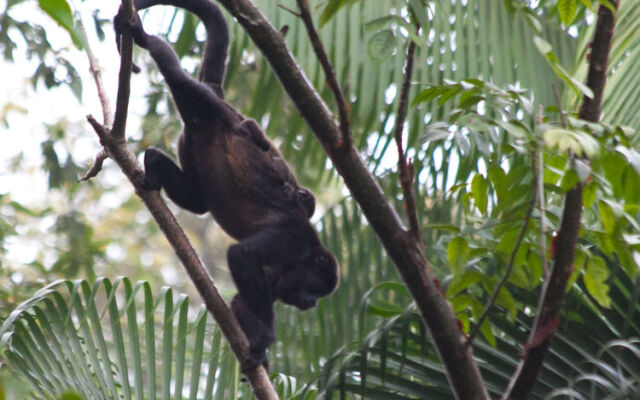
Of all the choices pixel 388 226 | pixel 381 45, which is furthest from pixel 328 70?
pixel 388 226

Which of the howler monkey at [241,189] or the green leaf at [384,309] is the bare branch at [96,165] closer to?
the howler monkey at [241,189]

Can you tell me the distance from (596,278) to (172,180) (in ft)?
7.09

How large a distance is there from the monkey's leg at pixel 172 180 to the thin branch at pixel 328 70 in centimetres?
147

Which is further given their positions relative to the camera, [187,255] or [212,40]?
[212,40]

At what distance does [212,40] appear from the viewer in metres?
3.69

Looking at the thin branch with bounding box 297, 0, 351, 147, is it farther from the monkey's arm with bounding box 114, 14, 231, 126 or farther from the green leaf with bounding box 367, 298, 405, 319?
the monkey's arm with bounding box 114, 14, 231, 126

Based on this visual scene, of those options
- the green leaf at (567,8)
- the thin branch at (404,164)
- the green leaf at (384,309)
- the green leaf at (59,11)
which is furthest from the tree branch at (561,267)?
the green leaf at (59,11)

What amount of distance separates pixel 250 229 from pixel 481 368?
143 centimetres

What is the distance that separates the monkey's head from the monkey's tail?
90 cm

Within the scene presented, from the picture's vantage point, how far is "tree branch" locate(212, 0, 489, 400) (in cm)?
179

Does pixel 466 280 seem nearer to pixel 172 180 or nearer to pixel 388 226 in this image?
pixel 388 226

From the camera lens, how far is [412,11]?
1.78 meters

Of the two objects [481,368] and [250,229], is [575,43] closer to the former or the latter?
[250,229]

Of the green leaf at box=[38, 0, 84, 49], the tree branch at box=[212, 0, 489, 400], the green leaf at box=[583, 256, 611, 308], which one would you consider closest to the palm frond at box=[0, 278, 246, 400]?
the tree branch at box=[212, 0, 489, 400]
